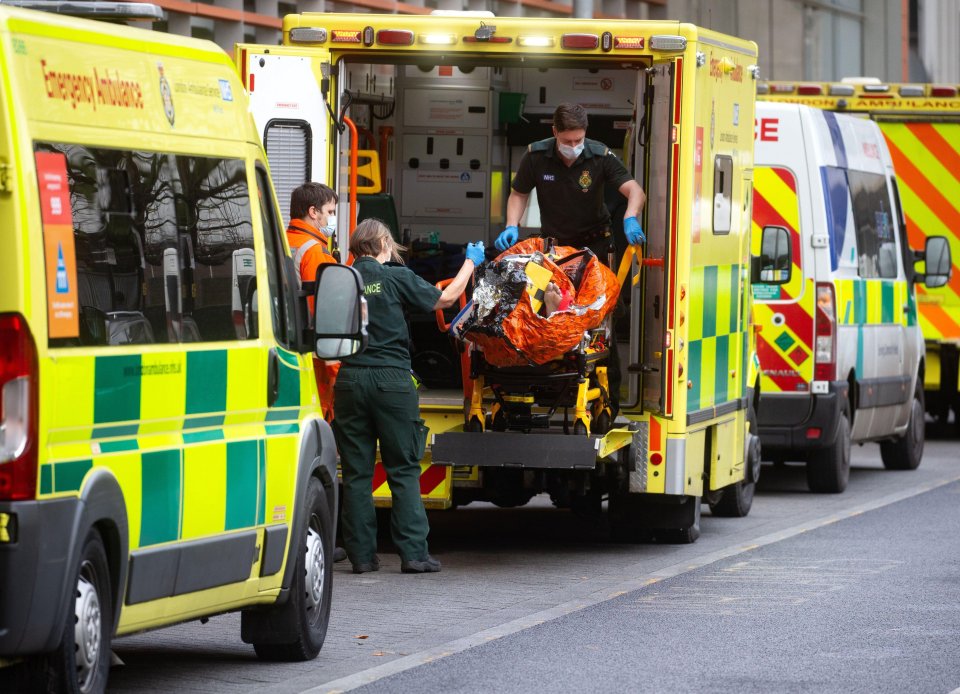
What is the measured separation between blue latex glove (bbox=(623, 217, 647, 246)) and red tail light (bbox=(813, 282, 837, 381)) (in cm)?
397

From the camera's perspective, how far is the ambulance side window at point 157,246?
21.4 feet

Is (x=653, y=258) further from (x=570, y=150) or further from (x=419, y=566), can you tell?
(x=419, y=566)

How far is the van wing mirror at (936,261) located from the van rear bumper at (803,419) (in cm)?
242

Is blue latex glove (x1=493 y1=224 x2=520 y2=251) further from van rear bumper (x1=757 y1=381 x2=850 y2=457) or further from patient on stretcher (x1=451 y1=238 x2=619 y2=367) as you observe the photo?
van rear bumper (x1=757 y1=381 x2=850 y2=457)

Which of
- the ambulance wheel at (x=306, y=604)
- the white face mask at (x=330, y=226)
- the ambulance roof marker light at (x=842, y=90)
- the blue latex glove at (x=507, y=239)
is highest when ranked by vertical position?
the ambulance roof marker light at (x=842, y=90)

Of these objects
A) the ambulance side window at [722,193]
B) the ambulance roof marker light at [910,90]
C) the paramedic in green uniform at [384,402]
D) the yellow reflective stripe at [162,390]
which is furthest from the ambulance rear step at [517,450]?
the ambulance roof marker light at [910,90]

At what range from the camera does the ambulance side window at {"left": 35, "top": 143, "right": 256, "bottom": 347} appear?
21.4 ft

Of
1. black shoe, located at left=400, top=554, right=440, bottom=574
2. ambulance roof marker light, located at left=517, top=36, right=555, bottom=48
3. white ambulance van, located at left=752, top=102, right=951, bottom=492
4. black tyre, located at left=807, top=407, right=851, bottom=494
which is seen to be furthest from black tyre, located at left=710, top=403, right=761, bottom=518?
ambulance roof marker light, located at left=517, top=36, right=555, bottom=48

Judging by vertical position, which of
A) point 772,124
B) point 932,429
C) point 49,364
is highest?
point 772,124

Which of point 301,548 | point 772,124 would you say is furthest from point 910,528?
point 301,548

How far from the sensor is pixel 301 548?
791 cm

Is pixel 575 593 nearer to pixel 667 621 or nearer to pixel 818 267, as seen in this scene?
pixel 667 621

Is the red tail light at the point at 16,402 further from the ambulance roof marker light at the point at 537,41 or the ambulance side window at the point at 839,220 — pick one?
the ambulance side window at the point at 839,220

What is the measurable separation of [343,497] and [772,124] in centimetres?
535
